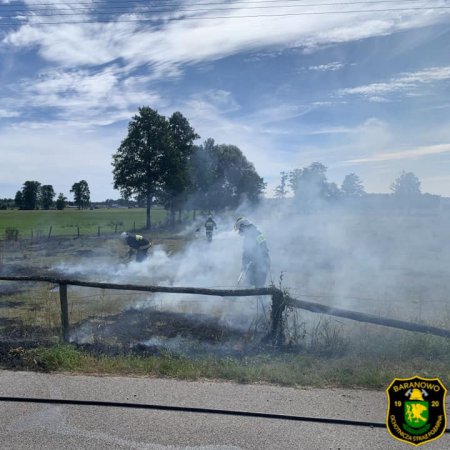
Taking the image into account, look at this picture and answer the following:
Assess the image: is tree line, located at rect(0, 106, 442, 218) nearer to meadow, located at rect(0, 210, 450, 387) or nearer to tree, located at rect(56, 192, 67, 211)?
meadow, located at rect(0, 210, 450, 387)

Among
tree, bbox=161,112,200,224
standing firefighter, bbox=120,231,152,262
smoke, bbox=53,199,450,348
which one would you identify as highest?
tree, bbox=161,112,200,224

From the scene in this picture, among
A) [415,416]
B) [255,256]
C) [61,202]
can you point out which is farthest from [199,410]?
[61,202]

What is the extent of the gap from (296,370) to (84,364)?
2.47 meters

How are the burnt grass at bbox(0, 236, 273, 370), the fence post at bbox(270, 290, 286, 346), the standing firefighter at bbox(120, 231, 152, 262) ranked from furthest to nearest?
1. the standing firefighter at bbox(120, 231, 152, 262)
2. the fence post at bbox(270, 290, 286, 346)
3. the burnt grass at bbox(0, 236, 273, 370)

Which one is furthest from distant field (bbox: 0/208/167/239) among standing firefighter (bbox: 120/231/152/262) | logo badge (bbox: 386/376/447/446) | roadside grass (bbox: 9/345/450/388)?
logo badge (bbox: 386/376/447/446)

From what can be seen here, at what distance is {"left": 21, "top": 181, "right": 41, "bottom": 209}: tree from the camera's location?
301 feet

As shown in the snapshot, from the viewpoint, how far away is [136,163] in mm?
29594

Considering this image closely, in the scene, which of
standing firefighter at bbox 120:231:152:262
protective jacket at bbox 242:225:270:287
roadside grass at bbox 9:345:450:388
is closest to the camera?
roadside grass at bbox 9:345:450:388

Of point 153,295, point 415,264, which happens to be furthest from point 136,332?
point 415,264

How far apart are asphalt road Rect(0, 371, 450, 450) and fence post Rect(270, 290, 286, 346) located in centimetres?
136

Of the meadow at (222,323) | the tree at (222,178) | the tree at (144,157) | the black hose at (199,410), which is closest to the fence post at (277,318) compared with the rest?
the meadow at (222,323)

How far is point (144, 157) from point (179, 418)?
2768 centimetres

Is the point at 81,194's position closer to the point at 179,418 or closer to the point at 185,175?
the point at 185,175

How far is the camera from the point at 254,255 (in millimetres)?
8664
